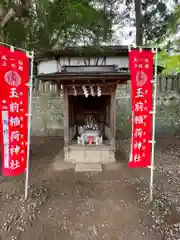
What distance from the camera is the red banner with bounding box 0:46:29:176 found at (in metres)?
3.73

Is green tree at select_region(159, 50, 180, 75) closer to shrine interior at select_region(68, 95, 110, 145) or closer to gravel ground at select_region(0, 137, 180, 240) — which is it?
shrine interior at select_region(68, 95, 110, 145)

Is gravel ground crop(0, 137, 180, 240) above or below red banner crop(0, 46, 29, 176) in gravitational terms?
below

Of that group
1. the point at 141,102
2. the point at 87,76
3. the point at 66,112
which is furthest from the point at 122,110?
the point at 141,102

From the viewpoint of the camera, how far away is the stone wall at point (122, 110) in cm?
862

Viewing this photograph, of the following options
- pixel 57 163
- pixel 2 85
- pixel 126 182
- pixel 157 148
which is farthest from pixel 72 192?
pixel 157 148

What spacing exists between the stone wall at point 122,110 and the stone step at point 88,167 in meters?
3.25

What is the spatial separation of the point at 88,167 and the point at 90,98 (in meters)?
2.88

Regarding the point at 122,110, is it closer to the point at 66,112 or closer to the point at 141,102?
the point at 66,112

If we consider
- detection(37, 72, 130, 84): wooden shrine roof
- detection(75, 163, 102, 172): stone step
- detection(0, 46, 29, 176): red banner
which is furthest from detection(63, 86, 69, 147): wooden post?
detection(0, 46, 29, 176): red banner

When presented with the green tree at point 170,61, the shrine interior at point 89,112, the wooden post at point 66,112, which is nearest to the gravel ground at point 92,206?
the wooden post at point 66,112

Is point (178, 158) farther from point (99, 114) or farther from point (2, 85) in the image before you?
point (2, 85)

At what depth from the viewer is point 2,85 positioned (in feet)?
12.2

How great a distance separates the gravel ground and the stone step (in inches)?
8.6

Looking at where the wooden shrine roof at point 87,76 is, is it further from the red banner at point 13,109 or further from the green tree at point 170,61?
the green tree at point 170,61
